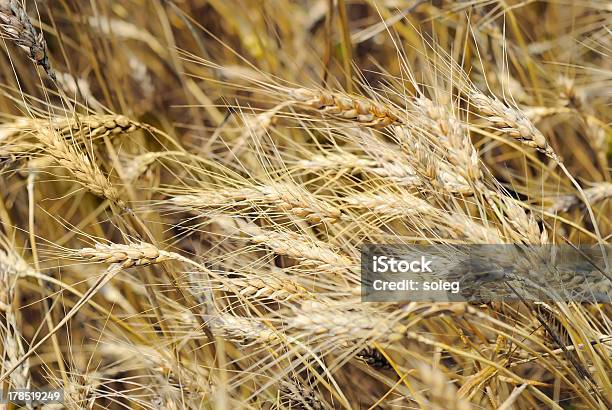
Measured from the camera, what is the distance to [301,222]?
1067 millimetres

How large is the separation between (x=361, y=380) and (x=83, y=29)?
841mm

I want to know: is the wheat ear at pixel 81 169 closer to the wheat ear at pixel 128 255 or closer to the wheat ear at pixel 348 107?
the wheat ear at pixel 128 255

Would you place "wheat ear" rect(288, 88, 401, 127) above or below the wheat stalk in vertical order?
below

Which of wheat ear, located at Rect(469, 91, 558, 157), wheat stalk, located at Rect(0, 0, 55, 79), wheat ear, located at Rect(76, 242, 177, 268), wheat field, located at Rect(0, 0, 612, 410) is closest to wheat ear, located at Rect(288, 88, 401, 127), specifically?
wheat field, located at Rect(0, 0, 612, 410)

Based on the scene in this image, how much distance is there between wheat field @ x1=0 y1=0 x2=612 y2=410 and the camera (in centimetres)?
81

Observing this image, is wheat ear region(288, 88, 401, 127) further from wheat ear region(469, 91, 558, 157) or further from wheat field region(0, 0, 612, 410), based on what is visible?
wheat ear region(469, 91, 558, 157)

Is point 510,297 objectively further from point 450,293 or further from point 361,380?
point 361,380

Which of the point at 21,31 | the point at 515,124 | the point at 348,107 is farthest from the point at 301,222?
the point at 21,31

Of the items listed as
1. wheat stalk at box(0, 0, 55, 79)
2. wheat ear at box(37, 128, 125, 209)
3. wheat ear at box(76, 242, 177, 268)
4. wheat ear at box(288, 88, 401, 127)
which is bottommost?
wheat ear at box(76, 242, 177, 268)

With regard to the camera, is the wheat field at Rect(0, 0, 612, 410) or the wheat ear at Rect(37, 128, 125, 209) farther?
the wheat ear at Rect(37, 128, 125, 209)

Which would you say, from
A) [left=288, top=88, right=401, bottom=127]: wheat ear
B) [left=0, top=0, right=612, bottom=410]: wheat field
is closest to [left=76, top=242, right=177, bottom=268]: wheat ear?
[left=0, top=0, right=612, bottom=410]: wheat field

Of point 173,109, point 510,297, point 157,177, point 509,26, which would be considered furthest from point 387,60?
point 510,297

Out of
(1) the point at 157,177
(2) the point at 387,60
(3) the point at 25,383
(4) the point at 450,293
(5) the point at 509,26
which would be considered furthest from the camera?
(2) the point at 387,60

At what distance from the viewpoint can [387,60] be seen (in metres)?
1.77
